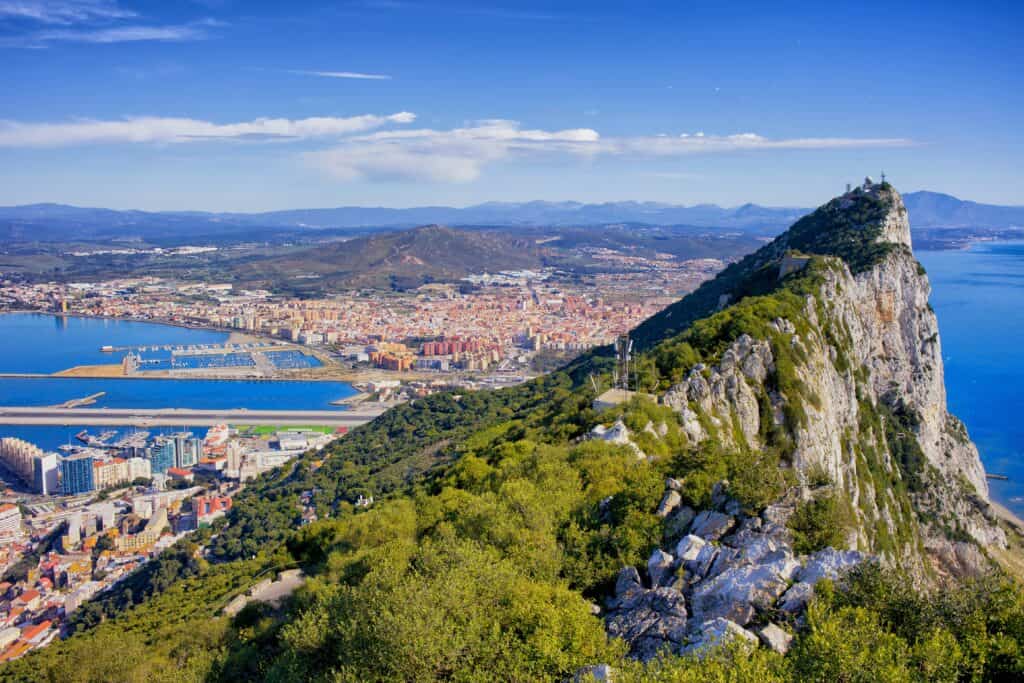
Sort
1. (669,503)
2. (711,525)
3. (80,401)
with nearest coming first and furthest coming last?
(711,525) < (669,503) < (80,401)

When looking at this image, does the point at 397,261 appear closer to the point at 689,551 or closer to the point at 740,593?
the point at 689,551

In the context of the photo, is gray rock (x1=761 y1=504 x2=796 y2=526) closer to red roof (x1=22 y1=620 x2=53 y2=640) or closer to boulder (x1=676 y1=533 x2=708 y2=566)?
boulder (x1=676 y1=533 x2=708 y2=566)

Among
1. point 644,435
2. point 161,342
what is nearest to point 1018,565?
point 644,435

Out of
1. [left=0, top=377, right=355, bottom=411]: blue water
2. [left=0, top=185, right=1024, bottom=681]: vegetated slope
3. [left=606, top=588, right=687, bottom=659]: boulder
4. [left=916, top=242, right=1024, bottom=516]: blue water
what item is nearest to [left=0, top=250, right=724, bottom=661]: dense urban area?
[left=0, top=377, right=355, bottom=411]: blue water

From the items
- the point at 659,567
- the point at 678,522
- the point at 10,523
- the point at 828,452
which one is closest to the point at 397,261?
the point at 10,523

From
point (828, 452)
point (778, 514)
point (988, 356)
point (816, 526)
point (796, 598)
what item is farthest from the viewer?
point (988, 356)

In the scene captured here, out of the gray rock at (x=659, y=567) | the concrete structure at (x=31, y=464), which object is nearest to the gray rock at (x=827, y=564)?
the gray rock at (x=659, y=567)
